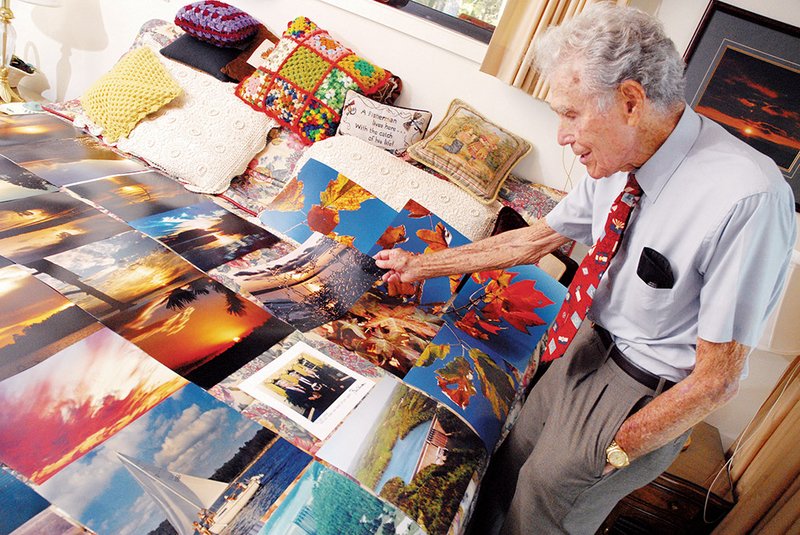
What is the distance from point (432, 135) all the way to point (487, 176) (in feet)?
1.05

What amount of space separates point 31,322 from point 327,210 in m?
1.06

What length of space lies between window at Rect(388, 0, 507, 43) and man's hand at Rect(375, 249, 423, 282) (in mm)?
1311

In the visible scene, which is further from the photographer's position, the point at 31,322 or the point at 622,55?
the point at 31,322

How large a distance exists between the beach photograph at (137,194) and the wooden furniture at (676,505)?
1948 millimetres

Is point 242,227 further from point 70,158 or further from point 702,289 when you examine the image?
point 702,289

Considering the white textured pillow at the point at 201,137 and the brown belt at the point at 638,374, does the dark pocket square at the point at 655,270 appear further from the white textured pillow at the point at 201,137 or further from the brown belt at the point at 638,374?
the white textured pillow at the point at 201,137

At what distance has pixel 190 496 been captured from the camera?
1057 mm

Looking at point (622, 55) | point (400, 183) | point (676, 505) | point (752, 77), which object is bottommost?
point (676, 505)

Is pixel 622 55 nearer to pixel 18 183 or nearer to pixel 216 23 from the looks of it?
pixel 18 183

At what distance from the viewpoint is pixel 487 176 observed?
2.33 m

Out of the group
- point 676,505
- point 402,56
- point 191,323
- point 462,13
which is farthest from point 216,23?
point 676,505

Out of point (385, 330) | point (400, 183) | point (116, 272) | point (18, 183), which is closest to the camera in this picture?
point (116, 272)

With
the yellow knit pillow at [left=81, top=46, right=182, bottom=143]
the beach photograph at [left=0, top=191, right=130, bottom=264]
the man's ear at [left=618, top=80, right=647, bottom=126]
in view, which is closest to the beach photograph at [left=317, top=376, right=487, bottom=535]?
the man's ear at [left=618, top=80, right=647, bottom=126]

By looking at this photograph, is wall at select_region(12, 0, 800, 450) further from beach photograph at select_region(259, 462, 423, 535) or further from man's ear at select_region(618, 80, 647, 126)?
beach photograph at select_region(259, 462, 423, 535)
